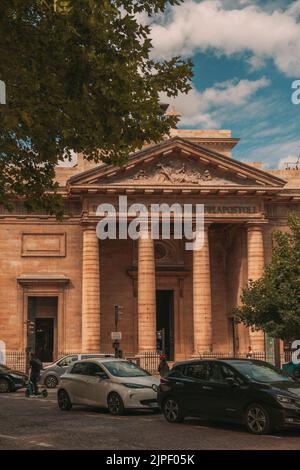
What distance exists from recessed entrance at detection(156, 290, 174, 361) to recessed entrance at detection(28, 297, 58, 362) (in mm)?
6854

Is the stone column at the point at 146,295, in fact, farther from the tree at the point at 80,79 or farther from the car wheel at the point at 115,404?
the tree at the point at 80,79

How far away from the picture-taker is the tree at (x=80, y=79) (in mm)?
12906

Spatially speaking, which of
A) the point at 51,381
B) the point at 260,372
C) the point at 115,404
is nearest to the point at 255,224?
the point at 51,381

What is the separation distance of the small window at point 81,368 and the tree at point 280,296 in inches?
417

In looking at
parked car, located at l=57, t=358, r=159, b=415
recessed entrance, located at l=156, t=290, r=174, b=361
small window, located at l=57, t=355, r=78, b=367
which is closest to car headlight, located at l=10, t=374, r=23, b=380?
small window, located at l=57, t=355, r=78, b=367

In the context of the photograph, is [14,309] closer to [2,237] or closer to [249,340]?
[2,237]

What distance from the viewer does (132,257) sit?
43.7m

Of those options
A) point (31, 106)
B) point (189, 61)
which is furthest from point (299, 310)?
point (31, 106)

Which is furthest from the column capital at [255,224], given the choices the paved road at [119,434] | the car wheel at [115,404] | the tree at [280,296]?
the car wheel at [115,404]

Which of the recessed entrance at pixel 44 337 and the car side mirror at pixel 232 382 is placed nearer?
the car side mirror at pixel 232 382

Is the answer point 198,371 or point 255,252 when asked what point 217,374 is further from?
point 255,252

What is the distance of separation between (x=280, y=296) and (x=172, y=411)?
41.6 ft

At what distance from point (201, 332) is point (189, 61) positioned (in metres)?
25.5
